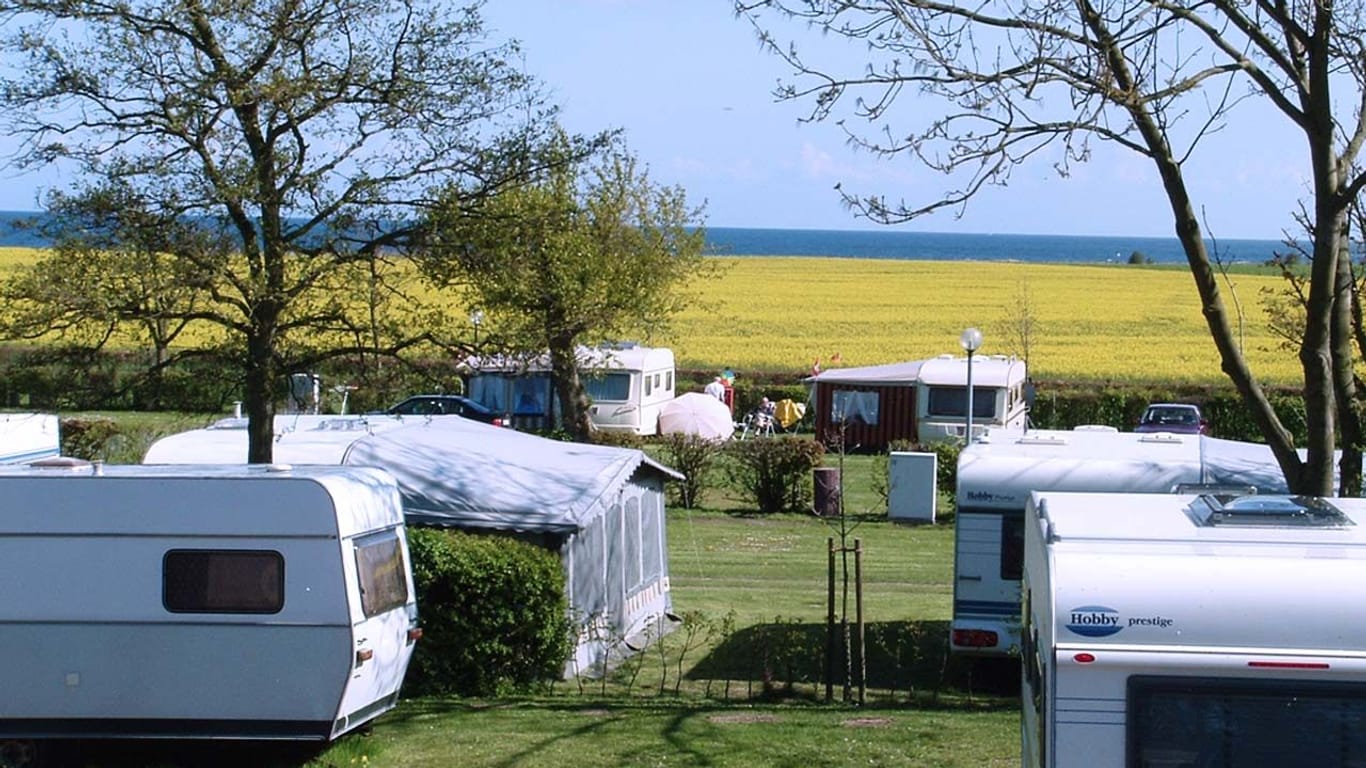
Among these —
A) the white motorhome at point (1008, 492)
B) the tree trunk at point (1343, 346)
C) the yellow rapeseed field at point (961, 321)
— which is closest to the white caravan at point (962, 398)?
the yellow rapeseed field at point (961, 321)

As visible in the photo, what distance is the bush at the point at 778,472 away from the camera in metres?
26.0

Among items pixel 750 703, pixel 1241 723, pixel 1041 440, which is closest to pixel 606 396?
pixel 1041 440

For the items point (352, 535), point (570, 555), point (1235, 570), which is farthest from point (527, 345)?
point (1235, 570)

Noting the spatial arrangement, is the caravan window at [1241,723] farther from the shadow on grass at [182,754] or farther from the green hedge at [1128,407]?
the green hedge at [1128,407]

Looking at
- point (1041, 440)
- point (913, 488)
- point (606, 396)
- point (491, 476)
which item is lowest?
point (913, 488)

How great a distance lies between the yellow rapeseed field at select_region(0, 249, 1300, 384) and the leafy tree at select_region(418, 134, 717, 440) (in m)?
2.20

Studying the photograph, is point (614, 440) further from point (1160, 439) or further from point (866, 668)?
point (1160, 439)

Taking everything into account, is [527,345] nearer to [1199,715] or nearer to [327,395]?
[327,395]

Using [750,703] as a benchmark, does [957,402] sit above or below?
above

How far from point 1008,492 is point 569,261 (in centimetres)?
695

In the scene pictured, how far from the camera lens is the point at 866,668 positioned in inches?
559

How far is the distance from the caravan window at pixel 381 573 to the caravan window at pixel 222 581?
1.64 ft

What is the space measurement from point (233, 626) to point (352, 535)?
85 cm

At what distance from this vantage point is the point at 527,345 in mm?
15039
